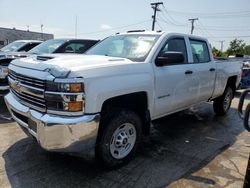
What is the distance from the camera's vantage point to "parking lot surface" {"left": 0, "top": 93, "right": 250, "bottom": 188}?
3348mm

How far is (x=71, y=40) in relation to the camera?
26.2 ft

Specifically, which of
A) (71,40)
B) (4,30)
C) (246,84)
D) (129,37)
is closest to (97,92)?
(129,37)

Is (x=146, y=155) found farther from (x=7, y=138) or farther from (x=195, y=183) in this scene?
(x=7, y=138)

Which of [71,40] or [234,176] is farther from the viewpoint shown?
[71,40]

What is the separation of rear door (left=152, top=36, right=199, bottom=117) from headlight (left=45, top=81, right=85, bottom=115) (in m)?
1.41

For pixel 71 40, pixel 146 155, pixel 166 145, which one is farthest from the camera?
pixel 71 40

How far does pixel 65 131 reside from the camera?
2.97 meters

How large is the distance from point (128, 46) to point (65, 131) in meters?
2.07

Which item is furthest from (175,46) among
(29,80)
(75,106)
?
(29,80)

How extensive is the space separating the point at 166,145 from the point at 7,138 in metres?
2.72

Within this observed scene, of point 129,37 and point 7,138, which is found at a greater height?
point 129,37

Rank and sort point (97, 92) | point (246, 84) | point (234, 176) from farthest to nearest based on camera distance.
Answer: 1. point (246, 84)
2. point (234, 176)
3. point (97, 92)

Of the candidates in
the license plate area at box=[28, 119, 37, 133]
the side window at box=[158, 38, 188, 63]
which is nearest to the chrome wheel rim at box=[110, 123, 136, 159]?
the license plate area at box=[28, 119, 37, 133]

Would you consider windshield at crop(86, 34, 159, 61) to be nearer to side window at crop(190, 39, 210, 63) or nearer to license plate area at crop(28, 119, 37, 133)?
side window at crop(190, 39, 210, 63)
